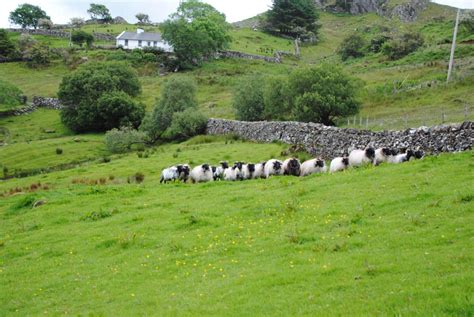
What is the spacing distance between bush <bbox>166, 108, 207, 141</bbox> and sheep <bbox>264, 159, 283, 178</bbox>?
2883 cm

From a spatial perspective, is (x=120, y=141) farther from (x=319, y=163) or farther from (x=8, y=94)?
(x=8, y=94)

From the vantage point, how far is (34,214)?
24391 mm

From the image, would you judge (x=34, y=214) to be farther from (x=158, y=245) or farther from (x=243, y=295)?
(x=243, y=295)

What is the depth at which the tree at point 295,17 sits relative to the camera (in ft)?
452

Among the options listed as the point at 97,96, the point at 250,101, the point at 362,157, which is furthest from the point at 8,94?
the point at 362,157

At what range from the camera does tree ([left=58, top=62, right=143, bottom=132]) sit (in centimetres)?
7093

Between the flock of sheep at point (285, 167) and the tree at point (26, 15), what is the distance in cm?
15599

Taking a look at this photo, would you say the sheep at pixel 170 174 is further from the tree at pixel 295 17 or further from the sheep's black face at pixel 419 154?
the tree at pixel 295 17

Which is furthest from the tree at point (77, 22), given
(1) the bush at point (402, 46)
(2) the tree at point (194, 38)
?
(1) the bush at point (402, 46)

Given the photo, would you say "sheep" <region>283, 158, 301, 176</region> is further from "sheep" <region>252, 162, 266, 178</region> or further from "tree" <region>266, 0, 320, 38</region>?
"tree" <region>266, 0, 320, 38</region>

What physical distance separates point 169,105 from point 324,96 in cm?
2269

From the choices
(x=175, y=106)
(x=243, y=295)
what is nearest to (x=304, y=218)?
(x=243, y=295)

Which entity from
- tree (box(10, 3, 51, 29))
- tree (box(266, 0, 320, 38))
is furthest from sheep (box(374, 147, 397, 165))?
tree (box(10, 3, 51, 29))

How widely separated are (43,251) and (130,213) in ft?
15.2
